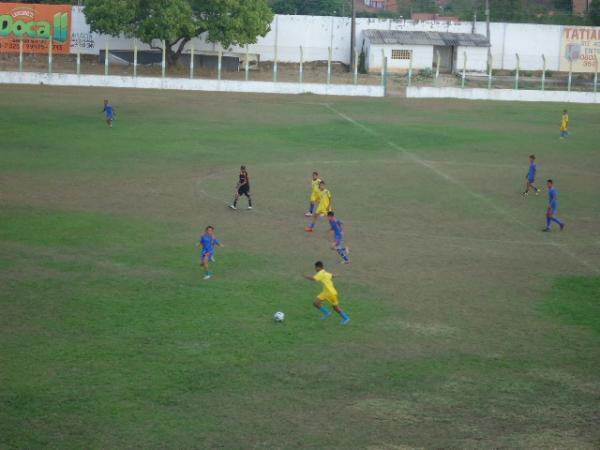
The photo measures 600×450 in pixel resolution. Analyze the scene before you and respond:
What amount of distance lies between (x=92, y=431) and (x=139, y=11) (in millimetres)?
56259

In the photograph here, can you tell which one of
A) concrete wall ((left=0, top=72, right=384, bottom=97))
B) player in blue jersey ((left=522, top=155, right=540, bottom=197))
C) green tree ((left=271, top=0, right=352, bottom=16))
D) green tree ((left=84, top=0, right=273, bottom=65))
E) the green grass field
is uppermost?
green tree ((left=271, top=0, right=352, bottom=16))

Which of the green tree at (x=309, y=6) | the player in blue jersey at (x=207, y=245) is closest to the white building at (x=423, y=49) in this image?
the green tree at (x=309, y=6)

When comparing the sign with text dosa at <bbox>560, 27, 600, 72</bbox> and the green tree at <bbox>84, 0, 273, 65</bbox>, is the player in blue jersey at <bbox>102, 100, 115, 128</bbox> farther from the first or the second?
the sign with text dosa at <bbox>560, 27, 600, 72</bbox>

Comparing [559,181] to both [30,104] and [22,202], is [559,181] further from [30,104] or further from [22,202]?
[30,104]

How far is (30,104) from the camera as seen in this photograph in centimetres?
5234

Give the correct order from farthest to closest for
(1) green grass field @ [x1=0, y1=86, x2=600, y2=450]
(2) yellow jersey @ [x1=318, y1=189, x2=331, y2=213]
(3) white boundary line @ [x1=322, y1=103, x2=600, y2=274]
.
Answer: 1. (2) yellow jersey @ [x1=318, y1=189, x2=331, y2=213]
2. (3) white boundary line @ [x1=322, y1=103, x2=600, y2=274]
3. (1) green grass field @ [x1=0, y1=86, x2=600, y2=450]

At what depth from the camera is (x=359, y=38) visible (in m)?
80.3

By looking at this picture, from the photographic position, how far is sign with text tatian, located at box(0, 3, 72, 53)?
70.4 m

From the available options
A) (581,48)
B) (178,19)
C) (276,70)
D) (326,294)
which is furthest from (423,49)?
(326,294)

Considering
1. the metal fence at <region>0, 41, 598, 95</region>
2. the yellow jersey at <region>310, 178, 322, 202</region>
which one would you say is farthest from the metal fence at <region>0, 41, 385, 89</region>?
the yellow jersey at <region>310, 178, 322, 202</region>

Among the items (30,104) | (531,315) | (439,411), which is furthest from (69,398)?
(30,104)

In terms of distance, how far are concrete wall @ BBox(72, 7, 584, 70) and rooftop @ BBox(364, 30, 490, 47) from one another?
1568 mm

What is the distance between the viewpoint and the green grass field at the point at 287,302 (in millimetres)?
14953

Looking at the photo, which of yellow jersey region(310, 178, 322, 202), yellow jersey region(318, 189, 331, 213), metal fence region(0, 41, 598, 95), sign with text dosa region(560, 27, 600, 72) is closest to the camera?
yellow jersey region(318, 189, 331, 213)
